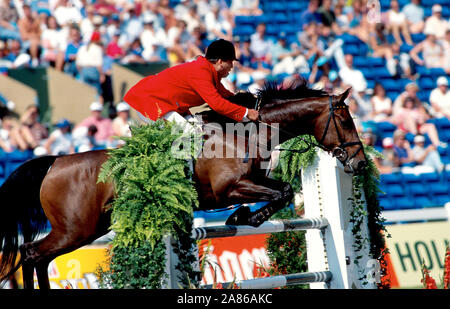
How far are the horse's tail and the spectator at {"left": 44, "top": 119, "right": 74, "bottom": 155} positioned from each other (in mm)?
4010

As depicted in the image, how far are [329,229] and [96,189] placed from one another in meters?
1.96

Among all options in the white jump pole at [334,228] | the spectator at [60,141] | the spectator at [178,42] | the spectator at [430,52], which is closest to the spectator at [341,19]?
the spectator at [430,52]

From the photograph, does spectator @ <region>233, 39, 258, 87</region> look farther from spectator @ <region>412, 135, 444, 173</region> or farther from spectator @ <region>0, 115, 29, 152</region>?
spectator @ <region>0, 115, 29, 152</region>

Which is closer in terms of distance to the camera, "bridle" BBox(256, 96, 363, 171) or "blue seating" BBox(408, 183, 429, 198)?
"bridle" BBox(256, 96, 363, 171)

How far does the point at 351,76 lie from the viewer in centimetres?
1255

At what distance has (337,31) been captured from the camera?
13.7m

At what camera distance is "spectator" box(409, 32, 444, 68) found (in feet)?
45.6

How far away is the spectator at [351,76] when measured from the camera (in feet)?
40.8

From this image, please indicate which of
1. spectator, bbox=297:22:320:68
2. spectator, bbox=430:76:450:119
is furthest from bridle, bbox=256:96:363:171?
spectator, bbox=430:76:450:119

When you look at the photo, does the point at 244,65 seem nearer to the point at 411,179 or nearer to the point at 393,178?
the point at 393,178

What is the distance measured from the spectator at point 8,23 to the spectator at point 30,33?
0.13 m

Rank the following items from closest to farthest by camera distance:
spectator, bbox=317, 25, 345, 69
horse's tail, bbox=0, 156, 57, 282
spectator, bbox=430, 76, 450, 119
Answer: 1. horse's tail, bbox=0, 156, 57, 282
2. spectator, bbox=430, 76, 450, 119
3. spectator, bbox=317, 25, 345, 69

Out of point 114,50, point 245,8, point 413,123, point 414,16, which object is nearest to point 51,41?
point 114,50
